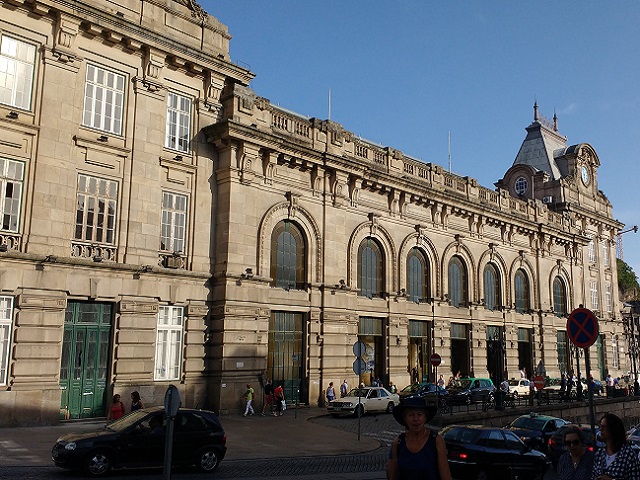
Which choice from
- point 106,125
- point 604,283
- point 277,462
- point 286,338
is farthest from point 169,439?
point 604,283

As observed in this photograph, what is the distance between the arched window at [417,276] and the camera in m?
38.4

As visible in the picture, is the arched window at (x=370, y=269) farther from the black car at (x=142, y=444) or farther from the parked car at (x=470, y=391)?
the black car at (x=142, y=444)

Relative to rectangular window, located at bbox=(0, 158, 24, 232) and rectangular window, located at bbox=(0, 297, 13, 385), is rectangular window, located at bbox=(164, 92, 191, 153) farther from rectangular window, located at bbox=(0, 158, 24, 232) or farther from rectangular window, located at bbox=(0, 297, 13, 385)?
rectangular window, located at bbox=(0, 297, 13, 385)

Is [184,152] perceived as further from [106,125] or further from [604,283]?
[604,283]

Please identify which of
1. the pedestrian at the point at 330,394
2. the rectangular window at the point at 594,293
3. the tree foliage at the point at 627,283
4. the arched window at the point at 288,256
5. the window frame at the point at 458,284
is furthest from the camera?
the tree foliage at the point at 627,283

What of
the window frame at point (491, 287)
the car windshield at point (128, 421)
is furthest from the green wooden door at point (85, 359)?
the window frame at point (491, 287)

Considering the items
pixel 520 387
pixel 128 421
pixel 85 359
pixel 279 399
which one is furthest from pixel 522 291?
pixel 128 421

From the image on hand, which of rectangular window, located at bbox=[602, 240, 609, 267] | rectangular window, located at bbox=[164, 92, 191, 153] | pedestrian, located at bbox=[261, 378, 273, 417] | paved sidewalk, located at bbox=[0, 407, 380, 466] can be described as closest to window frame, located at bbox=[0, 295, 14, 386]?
paved sidewalk, located at bbox=[0, 407, 380, 466]

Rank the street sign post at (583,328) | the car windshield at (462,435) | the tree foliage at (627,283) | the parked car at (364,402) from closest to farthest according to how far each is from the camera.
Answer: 1. the street sign post at (583,328)
2. the car windshield at (462,435)
3. the parked car at (364,402)
4. the tree foliage at (627,283)

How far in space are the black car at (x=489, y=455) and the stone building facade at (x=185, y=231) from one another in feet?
40.8

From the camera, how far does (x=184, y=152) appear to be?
91.0 feet

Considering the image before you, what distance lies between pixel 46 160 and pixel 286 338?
13579mm

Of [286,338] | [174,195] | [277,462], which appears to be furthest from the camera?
[286,338]

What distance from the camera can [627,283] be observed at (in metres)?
94.5
